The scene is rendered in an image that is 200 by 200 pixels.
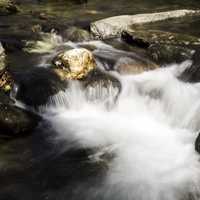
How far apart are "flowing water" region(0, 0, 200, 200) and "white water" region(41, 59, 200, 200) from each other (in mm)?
18

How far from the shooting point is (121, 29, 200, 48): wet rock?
468 inches

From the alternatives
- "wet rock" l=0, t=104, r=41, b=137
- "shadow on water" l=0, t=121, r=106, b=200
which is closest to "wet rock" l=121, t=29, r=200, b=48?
"wet rock" l=0, t=104, r=41, b=137

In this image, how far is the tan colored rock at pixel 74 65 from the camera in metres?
10.2

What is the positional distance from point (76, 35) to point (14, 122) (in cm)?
545

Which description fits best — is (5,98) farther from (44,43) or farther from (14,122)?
(44,43)

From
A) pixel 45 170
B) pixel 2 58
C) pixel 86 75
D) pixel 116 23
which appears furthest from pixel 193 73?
pixel 2 58

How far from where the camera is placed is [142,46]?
473 inches

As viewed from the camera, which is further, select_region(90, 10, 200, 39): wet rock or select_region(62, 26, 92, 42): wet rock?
select_region(90, 10, 200, 39): wet rock

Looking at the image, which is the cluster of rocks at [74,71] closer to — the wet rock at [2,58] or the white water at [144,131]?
the wet rock at [2,58]

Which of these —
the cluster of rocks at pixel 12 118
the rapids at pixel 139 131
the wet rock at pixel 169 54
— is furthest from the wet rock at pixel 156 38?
the cluster of rocks at pixel 12 118

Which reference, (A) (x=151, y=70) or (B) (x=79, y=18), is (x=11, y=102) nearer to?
(A) (x=151, y=70)

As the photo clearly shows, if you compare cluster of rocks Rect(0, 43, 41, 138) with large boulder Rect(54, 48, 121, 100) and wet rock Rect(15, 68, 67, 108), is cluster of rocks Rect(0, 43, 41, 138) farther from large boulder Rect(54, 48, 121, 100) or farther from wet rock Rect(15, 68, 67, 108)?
large boulder Rect(54, 48, 121, 100)

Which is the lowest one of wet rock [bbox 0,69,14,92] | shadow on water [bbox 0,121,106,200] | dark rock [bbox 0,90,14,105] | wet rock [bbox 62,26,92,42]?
shadow on water [bbox 0,121,106,200]

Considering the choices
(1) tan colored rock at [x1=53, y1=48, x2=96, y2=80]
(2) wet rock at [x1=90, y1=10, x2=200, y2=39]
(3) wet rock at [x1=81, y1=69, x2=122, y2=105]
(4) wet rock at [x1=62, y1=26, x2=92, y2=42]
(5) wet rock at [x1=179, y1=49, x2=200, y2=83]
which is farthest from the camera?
(2) wet rock at [x1=90, y1=10, x2=200, y2=39]
